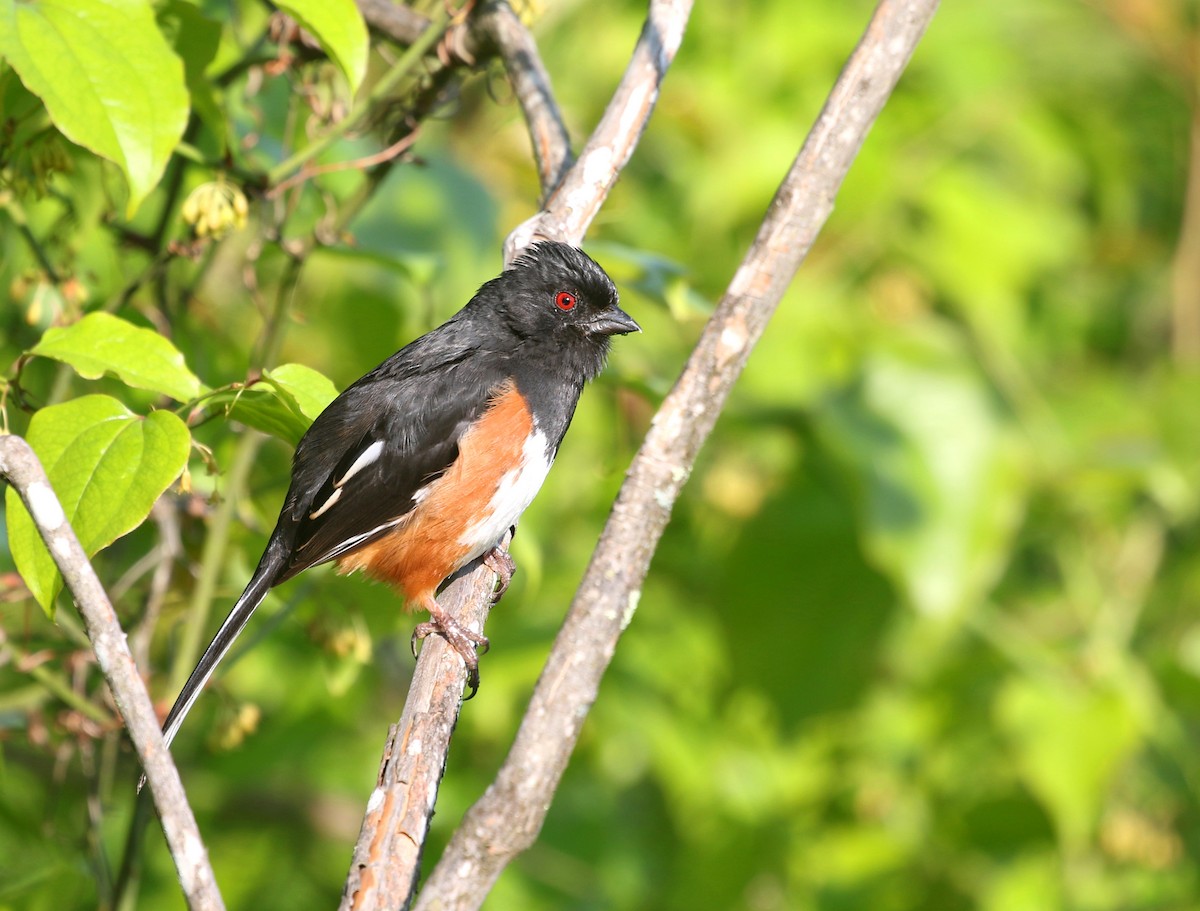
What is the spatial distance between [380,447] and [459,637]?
583mm

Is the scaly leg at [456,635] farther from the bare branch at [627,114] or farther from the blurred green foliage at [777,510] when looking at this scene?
the bare branch at [627,114]

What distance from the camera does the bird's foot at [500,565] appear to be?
3.06 metres

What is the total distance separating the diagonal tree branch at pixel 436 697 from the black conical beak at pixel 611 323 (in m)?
0.53

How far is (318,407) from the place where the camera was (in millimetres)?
1915

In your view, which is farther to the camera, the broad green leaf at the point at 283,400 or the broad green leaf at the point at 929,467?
the broad green leaf at the point at 929,467

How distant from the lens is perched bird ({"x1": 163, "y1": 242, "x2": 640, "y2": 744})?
2852 mm

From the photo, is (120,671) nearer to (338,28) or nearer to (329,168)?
(338,28)

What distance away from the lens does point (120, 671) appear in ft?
5.25

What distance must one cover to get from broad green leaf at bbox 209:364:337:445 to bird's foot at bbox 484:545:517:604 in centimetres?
108

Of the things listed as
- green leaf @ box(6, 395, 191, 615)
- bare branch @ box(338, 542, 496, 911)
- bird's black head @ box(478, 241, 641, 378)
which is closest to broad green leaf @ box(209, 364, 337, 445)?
green leaf @ box(6, 395, 191, 615)

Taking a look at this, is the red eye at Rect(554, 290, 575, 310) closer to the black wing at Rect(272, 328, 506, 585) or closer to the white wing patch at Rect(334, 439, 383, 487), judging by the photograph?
the black wing at Rect(272, 328, 506, 585)

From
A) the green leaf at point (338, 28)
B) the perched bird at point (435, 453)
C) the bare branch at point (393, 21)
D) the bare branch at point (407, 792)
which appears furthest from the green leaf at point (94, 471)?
the bare branch at point (393, 21)

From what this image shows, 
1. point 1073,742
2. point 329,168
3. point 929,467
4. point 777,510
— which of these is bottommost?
point 1073,742

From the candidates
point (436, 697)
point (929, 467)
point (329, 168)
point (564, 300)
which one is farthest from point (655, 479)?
point (929, 467)
